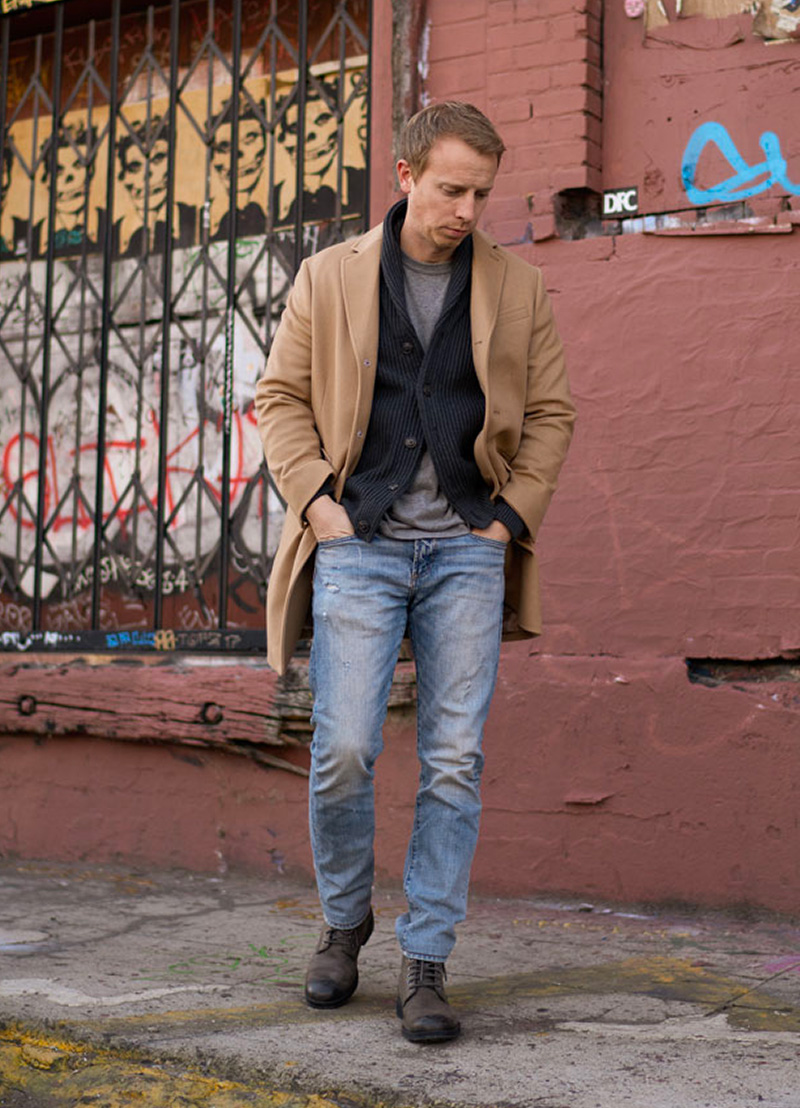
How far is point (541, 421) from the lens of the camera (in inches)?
125

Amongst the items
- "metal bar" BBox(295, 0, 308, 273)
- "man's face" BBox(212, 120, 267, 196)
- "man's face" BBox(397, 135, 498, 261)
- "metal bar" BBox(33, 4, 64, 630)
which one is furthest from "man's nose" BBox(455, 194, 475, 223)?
"metal bar" BBox(33, 4, 64, 630)

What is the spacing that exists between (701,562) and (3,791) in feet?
9.36

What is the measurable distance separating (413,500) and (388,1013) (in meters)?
1.13

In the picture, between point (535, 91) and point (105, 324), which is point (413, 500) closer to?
point (535, 91)

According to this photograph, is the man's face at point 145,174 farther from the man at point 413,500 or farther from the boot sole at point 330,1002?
the boot sole at point 330,1002

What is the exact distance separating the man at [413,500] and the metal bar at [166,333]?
7.35ft

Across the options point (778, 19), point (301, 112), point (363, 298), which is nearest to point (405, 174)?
point (363, 298)

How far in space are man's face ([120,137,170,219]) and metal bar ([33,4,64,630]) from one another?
308 mm

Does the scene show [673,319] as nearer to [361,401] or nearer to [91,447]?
[361,401]

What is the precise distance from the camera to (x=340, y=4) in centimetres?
521

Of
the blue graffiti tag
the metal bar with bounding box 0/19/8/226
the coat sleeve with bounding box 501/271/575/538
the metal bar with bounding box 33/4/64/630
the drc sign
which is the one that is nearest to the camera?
the coat sleeve with bounding box 501/271/575/538

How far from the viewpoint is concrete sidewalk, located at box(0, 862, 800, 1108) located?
2.55 metres

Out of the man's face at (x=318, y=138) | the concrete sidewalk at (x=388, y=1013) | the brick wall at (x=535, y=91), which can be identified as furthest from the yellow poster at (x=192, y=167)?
the concrete sidewalk at (x=388, y=1013)

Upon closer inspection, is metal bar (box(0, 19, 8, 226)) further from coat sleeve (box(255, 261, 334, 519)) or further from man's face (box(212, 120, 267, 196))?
coat sleeve (box(255, 261, 334, 519))
